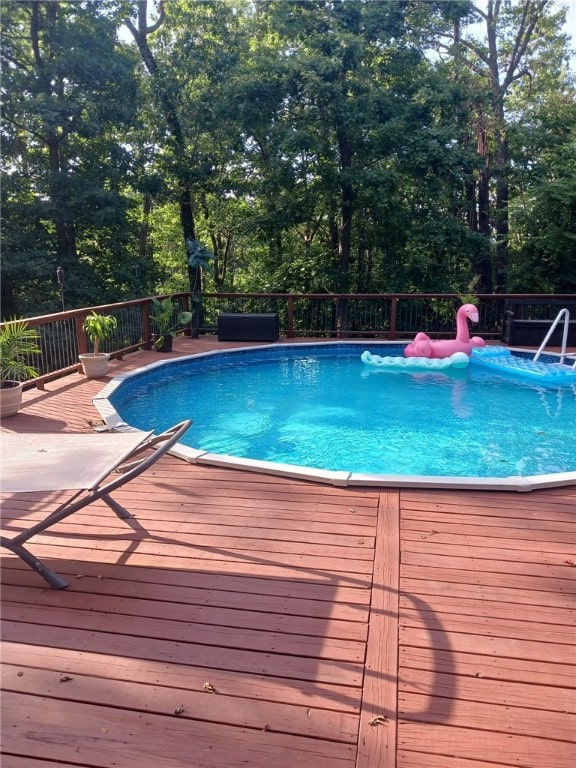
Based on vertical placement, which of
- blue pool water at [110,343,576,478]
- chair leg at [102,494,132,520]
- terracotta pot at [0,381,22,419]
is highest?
terracotta pot at [0,381,22,419]

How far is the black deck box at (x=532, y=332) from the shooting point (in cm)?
994

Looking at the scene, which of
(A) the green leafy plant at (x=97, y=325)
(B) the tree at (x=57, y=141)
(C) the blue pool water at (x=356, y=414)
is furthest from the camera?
(B) the tree at (x=57, y=141)

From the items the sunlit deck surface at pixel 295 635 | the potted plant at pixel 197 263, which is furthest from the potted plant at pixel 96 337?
the sunlit deck surface at pixel 295 635

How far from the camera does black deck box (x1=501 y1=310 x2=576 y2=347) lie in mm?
9938

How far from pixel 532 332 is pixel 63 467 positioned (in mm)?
9239

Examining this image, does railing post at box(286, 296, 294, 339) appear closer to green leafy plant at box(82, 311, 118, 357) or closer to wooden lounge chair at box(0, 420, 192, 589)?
green leafy plant at box(82, 311, 118, 357)

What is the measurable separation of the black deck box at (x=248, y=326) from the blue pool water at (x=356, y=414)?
2.19ft

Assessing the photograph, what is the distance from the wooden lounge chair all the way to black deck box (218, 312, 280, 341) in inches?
280

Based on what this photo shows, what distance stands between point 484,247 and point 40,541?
482 inches

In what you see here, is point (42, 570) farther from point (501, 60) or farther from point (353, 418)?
point (501, 60)

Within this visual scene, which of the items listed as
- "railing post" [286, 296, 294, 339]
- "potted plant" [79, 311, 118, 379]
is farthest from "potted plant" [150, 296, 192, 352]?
"railing post" [286, 296, 294, 339]

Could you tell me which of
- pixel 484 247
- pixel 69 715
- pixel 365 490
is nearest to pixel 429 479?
pixel 365 490

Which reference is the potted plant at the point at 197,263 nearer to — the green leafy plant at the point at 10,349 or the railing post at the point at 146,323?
the railing post at the point at 146,323

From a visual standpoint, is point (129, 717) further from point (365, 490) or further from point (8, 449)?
point (365, 490)
